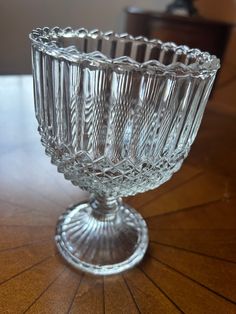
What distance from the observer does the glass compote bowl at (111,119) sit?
0.33 metres

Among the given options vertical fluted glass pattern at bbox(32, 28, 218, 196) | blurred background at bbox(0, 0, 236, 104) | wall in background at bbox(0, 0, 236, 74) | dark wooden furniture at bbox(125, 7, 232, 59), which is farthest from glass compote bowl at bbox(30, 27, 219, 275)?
wall in background at bbox(0, 0, 236, 74)

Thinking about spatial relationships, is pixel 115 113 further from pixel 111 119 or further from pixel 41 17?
pixel 41 17

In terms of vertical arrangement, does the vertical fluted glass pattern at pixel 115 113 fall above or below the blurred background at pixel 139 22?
above

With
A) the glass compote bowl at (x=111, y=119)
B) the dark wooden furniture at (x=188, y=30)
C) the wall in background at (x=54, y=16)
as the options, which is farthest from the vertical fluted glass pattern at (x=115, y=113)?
the wall in background at (x=54, y=16)

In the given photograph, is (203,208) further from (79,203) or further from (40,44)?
(40,44)

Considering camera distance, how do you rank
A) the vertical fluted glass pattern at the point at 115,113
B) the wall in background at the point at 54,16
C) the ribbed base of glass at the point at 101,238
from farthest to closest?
the wall in background at the point at 54,16 → the ribbed base of glass at the point at 101,238 → the vertical fluted glass pattern at the point at 115,113

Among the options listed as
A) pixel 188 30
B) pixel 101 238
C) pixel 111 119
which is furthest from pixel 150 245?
pixel 188 30

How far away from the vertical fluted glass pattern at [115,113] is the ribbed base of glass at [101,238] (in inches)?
3.3

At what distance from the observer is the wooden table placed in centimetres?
37

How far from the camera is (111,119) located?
35cm

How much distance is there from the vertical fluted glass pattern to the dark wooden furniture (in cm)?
108

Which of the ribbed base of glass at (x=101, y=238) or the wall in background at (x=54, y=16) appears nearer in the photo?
the ribbed base of glass at (x=101, y=238)

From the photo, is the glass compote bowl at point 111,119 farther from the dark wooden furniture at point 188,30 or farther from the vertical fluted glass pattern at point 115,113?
the dark wooden furniture at point 188,30

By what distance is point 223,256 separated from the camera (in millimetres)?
440
